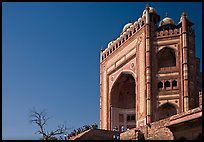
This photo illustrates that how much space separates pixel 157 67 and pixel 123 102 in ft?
21.9

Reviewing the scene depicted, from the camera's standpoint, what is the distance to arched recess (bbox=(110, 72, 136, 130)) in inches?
1314

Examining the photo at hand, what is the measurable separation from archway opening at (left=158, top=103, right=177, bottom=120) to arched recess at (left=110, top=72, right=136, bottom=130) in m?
5.08

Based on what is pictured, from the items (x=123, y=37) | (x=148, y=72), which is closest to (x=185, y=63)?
(x=148, y=72)

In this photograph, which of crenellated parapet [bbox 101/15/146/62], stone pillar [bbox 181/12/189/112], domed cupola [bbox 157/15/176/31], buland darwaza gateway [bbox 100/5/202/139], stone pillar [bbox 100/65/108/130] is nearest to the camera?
stone pillar [bbox 181/12/189/112]

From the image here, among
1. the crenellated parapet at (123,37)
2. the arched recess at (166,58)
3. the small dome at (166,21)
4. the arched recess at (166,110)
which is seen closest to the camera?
the arched recess at (166,110)

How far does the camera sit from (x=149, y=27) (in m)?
29.8

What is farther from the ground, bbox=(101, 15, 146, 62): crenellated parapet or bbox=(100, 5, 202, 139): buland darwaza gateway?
bbox=(101, 15, 146, 62): crenellated parapet

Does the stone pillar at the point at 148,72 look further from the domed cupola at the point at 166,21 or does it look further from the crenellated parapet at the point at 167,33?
the domed cupola at the point at 166,21

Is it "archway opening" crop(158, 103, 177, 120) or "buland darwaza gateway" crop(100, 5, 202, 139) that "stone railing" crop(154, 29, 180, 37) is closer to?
"buland darwaza gateway" crop(100, 5, 202, 139)

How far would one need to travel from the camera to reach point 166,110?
29.1m

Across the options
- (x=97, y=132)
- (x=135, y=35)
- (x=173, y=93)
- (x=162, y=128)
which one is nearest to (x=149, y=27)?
(x=135, y=35)

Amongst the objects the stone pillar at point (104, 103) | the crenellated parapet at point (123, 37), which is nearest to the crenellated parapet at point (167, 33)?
the crenellated parapet at point (123, 37)

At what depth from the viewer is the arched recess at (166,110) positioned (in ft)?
93.5

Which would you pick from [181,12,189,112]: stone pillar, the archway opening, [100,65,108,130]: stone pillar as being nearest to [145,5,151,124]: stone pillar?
the archway opening
